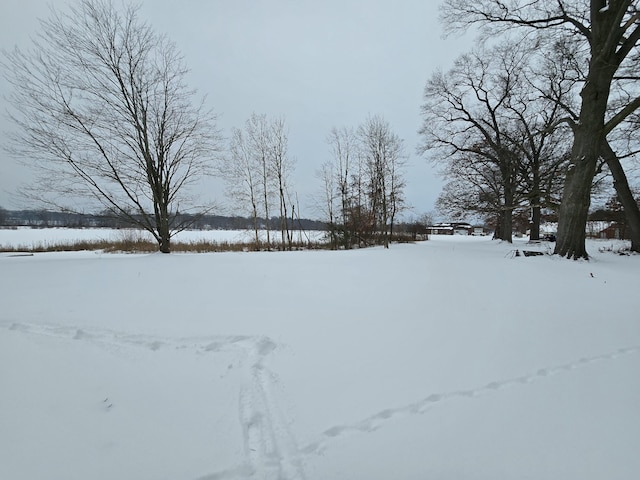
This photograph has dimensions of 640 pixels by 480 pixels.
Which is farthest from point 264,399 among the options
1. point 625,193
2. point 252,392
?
point 625,193

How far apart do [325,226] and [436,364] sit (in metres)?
15.0

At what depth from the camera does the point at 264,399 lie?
78.3 inches

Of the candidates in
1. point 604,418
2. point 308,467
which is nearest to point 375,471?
point 308,467

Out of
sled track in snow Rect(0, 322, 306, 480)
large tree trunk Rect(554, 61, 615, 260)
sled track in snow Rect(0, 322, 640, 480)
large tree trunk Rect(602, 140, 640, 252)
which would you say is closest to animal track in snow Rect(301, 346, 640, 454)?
sled track in snow Rect(0, 322, 640, 480)

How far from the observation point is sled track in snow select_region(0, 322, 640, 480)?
147 cm

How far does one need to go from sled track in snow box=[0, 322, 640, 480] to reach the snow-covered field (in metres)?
0.01

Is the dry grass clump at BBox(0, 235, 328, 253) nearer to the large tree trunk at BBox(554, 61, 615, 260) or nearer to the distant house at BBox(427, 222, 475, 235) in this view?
the large tree trunk at BBox(554, 61, 615, 260)

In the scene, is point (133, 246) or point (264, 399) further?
point (133, 246)

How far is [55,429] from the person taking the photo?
1.61 meters

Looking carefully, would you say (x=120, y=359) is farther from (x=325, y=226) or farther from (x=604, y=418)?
(x=325, y=226)

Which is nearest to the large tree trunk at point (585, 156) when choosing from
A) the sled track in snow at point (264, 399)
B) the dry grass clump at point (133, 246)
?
the sled track in snow at point (264, 399)

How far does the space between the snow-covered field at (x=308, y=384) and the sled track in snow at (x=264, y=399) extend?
0.04ft

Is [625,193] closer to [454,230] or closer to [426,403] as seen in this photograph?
[426,403]

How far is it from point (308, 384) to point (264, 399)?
1.22ft
